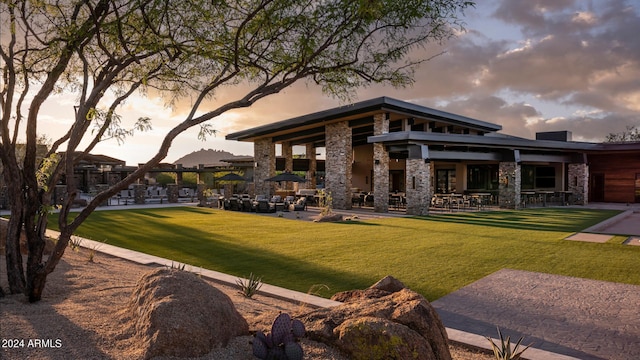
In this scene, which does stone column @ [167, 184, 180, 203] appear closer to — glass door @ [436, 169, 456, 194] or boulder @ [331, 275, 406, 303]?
glass door @ [436, 169, 456, 194]

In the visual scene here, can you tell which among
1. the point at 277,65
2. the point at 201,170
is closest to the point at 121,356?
the point at 277,65

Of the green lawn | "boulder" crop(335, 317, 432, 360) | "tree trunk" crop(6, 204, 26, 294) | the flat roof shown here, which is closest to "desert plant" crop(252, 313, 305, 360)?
"boulder" crop(335, 317, 432, 360)

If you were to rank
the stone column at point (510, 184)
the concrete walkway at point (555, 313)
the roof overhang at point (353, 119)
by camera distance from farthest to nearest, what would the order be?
1. the stone column at point (510, 184)
2. the roof overhang at point (353, 119)
3. the concrete walkway at point (555, 313)

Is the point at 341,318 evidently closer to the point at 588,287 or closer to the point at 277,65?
the point at 277,65

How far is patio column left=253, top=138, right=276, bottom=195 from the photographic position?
96.3ft

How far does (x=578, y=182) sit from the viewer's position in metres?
25.1

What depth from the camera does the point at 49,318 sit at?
4.58m

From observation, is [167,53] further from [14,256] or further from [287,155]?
[287,155]

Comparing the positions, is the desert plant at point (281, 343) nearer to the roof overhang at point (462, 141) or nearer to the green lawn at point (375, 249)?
the green lawn at point (375, 249)

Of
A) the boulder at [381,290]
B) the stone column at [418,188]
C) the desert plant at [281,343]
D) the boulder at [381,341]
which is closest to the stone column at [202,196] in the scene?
the stone column at [418,188]

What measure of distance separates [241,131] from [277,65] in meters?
24.3

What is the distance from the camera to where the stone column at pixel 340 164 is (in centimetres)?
2283

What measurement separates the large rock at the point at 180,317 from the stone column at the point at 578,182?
27.1m

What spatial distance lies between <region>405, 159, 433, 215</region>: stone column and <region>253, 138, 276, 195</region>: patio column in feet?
41.5
